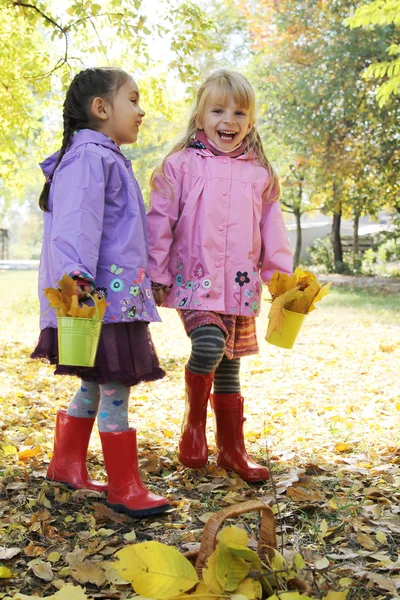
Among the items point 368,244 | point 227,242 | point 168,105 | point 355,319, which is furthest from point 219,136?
point 368,244

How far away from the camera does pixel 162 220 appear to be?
293cm

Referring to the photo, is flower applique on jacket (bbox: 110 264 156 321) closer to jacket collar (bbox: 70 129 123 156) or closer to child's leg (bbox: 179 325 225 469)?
child's leg (bbox: 179 325 225 469)

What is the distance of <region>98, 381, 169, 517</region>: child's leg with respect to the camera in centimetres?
249

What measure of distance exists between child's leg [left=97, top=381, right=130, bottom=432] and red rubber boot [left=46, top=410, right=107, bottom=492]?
22cm

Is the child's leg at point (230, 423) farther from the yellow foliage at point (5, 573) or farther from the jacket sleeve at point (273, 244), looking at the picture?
the yellow foliage at point (5, 573)

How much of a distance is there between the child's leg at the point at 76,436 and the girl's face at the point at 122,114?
101 cm

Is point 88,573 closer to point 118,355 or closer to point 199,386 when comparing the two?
point 118,355

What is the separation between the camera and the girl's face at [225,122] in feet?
9.90

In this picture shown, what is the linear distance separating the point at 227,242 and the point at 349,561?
1.41 m

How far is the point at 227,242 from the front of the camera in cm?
297

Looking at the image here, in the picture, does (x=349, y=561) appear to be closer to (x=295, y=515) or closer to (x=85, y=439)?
(x=295, y=515)

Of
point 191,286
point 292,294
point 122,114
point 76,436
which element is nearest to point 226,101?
point 122,114

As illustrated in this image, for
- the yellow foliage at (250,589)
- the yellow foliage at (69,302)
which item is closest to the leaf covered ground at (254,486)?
the yellow foliage at (250,589)

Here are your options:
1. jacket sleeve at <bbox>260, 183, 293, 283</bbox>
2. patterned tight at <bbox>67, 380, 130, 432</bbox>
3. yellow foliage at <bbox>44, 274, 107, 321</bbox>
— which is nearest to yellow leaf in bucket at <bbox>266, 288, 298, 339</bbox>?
jacket sleeve at <bbox>260, 183, 293, 283</bbox>
